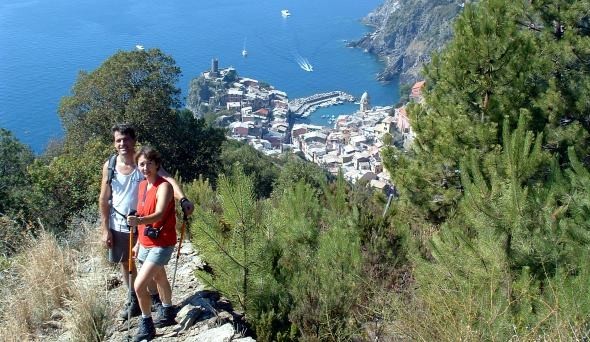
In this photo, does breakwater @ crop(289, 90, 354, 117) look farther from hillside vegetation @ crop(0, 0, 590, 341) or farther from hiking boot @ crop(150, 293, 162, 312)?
hiking boot @ crop(150, 293, 162, 312)

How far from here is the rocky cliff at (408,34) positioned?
57.9m

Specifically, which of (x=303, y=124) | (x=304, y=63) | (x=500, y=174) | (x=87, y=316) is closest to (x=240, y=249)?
(x=87, y=316)

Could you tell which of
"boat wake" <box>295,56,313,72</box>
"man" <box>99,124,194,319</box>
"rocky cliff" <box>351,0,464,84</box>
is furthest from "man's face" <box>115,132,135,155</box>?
"rocky cliff" <box>351,0,464,84</box>

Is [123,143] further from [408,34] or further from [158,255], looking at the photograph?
[408,34]

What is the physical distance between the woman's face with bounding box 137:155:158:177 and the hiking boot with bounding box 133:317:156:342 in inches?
31.0

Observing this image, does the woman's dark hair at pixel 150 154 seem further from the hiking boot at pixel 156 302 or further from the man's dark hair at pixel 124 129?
the hiking boot at pixel 156 302

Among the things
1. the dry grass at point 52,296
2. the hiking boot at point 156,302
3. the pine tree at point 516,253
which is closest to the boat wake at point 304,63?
the dry grass at point 52,296

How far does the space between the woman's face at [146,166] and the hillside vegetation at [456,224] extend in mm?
356

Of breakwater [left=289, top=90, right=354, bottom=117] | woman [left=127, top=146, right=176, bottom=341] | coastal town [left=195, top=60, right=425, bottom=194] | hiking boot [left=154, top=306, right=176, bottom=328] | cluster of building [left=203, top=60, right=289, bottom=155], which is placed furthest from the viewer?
breakwater [left=289, top=90, right=354, bottom=117]

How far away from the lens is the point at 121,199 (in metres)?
3.33

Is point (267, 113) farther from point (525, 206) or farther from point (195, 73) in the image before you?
point (525, 206)

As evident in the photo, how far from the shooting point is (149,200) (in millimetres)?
3109

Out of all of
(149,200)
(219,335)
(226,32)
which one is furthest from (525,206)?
(226,32)

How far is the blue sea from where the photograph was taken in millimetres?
41062
